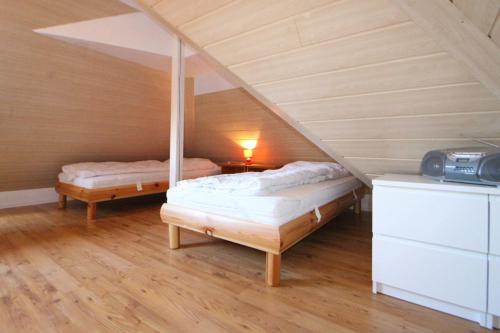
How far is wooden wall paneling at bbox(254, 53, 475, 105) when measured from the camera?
126 cm

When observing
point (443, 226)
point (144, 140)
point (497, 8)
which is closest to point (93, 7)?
point (144, 140)

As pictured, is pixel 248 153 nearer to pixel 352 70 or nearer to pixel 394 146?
pixel 394 146

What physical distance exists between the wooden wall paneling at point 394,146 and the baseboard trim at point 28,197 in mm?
4197

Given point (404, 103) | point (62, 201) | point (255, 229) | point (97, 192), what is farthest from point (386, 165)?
point (62, 201)

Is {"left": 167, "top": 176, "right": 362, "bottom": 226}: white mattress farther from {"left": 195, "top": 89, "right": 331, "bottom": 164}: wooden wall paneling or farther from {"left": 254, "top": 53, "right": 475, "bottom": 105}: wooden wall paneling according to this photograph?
{"left": 195, "top": 89, "right": 331, "bottom": 164}: wooden wall paneling

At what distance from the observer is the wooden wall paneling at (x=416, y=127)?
147 centimetres

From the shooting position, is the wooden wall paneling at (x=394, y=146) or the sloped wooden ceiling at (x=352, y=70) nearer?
the sloped wooden ceiling at (x=352, y=70)

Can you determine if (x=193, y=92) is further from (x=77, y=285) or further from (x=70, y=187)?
(x=77, y=285)

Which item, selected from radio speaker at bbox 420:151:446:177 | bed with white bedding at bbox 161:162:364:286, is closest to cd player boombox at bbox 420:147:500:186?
radio speaker at bbox 420:151:446:177

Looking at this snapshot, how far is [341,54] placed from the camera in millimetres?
1440

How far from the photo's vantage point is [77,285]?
1.59m

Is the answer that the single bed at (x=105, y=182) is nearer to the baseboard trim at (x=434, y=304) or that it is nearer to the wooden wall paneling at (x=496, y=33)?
the baseboard trim at (x=434, y=304)

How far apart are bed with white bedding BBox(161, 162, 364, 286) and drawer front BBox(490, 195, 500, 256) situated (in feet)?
3.31

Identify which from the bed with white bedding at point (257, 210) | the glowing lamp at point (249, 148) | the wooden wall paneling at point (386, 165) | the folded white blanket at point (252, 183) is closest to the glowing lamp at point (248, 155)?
the glowing lamp at point (249, 148)
